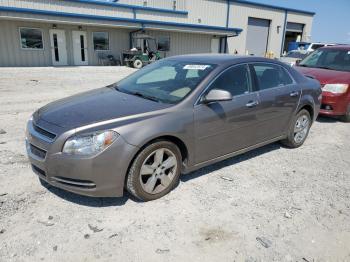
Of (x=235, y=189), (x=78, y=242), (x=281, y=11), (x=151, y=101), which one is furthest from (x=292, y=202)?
(x=281, y=11)

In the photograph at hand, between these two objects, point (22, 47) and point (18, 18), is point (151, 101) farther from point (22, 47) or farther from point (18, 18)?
point (22, 47)

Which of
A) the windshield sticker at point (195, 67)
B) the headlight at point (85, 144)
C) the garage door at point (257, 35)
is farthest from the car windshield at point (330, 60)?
the garage door at point (257, 35)

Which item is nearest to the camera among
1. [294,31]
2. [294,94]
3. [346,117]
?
[294,94]

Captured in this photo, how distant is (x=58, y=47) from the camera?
→ 64.8 feet

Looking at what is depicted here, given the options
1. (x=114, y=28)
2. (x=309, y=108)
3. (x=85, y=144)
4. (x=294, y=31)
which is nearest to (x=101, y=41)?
(x=114, y=28)

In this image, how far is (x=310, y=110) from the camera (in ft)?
17.6

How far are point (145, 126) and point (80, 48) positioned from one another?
1953 cm

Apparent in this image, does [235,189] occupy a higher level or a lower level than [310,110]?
lower

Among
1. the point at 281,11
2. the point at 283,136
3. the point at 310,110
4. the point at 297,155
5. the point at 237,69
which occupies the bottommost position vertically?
the point at 297,155

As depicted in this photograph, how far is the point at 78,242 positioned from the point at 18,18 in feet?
59.0

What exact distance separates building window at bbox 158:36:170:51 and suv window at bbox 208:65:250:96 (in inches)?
855

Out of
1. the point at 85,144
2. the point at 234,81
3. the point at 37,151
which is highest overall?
the point at 234,81

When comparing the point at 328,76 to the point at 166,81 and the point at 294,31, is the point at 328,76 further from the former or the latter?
the point at 294,31

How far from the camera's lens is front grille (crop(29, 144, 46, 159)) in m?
3.04
